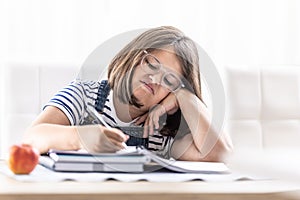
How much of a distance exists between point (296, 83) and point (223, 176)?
3.92 feet

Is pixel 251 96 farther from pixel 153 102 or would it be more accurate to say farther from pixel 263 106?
pixel 153 102

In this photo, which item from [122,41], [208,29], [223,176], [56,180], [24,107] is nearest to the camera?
[56,180]

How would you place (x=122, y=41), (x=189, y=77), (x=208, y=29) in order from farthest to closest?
(x=208, y=29), (x=122, y=41), (x=189, y=77)

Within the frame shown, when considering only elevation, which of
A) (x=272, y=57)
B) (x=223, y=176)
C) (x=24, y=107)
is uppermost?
(x=272, y=57)

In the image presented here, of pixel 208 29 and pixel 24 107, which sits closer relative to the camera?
pixel 24 107

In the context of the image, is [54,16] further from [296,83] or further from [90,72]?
[296,83]

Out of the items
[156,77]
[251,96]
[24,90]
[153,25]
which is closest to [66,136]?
[156,77]

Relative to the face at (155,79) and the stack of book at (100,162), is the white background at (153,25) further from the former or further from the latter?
the stack of book at (100,162)

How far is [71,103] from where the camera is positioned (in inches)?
70.5

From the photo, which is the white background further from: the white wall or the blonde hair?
the blonde hair

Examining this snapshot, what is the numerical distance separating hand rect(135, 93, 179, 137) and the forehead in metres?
0.10

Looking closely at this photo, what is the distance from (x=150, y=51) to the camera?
5.67ft

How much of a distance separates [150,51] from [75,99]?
0.28m

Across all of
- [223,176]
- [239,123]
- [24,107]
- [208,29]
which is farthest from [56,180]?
[208,29]
